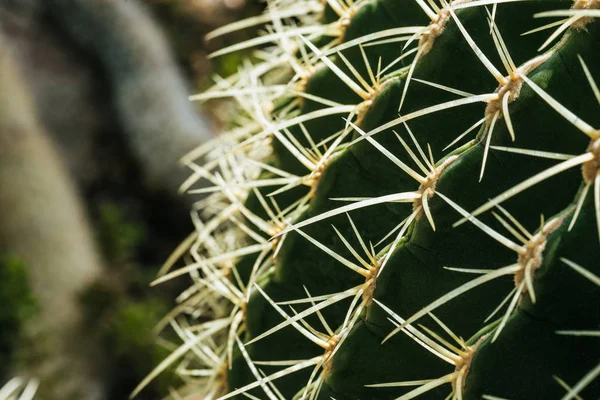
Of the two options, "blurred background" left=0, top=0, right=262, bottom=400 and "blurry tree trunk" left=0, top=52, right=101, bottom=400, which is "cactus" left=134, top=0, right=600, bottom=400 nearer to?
"blurred background" left=0, top=0, right=262, bottom=400

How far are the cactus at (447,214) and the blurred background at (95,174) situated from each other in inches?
46.7

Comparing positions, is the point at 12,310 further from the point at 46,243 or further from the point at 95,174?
the point at 95,174

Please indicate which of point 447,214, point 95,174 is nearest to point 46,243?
point 95,174

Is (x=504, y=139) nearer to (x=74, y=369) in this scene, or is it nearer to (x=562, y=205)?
(x=562, y=205)

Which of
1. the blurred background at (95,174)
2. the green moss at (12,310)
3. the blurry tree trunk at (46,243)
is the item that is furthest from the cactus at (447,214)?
the blurry tree trunk at (46,243)

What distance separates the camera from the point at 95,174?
3049mm

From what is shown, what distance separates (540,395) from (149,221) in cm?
252

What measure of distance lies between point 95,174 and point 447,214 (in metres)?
2.64

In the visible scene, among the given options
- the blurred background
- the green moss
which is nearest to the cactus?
the blurred background

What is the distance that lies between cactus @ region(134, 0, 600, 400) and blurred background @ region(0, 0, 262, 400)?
1.19 m

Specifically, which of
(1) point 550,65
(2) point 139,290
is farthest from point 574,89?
(2) point 139,290

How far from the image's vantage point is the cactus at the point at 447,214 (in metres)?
0.55

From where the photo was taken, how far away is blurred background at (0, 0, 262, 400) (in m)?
2.30

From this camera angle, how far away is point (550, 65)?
23.2 inches
